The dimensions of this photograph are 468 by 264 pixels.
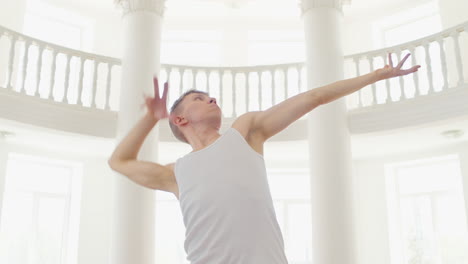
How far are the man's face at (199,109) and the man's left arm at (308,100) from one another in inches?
5.4

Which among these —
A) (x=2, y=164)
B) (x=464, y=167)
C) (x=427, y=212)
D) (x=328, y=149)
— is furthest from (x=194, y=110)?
(x=427, y=212)

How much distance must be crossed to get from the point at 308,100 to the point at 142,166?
59 cm

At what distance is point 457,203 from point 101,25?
318 inches

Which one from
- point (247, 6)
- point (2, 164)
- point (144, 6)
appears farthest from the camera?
point (247, 6)

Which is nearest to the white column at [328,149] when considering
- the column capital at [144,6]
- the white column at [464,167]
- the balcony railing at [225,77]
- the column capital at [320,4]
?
the column capital at [320,4]

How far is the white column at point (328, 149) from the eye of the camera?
7508mm

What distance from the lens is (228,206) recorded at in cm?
146

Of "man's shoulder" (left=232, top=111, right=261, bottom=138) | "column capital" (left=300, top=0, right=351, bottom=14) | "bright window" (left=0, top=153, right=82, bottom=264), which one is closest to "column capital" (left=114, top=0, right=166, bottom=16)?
"column capital" (left=300, top=0, right=351, bottom=14)

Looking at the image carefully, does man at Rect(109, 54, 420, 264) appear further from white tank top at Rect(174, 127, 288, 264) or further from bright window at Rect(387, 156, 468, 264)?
bright window at Rect(387, 156, 468, 264)

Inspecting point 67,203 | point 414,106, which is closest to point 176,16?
point 67,203

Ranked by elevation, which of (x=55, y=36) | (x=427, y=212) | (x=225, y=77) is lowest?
(x=427, y=212)

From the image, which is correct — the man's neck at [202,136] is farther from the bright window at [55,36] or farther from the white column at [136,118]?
the bright window at [55,36]

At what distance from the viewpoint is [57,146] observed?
364 inches

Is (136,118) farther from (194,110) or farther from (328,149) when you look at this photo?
(194,110)
